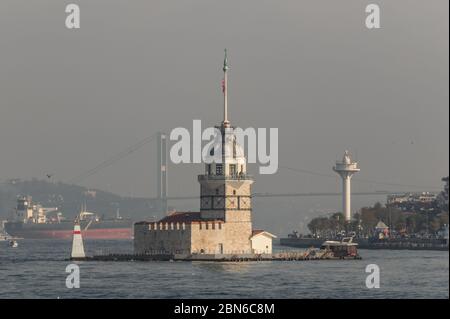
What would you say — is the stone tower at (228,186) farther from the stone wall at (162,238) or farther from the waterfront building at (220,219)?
the stone wall at (162,238)

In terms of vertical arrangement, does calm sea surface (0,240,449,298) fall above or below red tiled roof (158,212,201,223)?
below

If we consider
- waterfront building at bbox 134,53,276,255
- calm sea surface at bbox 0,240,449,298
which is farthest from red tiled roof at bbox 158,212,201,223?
calm sea surface at bbox 0,240,449,298

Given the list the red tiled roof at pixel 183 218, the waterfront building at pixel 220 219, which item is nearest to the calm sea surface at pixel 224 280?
the waterfront building at pixel 220 219

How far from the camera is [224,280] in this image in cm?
11219

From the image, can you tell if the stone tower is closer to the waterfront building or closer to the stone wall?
the waterfront building

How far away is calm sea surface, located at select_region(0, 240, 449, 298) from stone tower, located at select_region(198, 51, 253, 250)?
4724 mm

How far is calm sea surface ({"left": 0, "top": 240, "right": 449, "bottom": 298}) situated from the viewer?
99.2 m

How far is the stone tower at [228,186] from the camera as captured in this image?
455ft

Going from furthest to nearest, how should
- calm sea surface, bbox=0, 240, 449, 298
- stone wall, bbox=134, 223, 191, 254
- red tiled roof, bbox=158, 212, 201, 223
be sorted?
red tiled roof, bbox=158, 212, 201, 223, stone wall, bbox=134, 223, 191, 254, calm sea surface, bbox=0, 240, 449, 298

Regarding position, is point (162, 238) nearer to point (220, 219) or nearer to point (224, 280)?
point (220, 219)

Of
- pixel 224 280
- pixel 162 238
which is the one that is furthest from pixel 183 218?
pixel 224 280

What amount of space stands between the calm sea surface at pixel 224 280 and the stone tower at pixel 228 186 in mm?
4724
